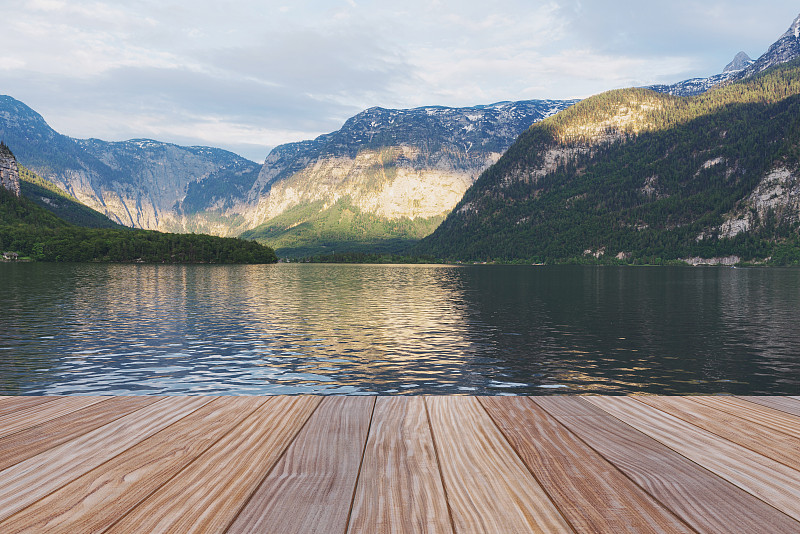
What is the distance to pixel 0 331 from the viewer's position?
114ft

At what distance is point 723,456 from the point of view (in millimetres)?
3977

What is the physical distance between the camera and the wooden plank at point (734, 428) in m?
4.10

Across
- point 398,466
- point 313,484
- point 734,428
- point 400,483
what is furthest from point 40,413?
point 734,428

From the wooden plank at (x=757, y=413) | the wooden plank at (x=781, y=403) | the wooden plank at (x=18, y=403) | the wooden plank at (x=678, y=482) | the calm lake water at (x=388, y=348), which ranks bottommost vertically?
the calm lake water at (x=388, y=348)

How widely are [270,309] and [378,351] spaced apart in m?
25.5

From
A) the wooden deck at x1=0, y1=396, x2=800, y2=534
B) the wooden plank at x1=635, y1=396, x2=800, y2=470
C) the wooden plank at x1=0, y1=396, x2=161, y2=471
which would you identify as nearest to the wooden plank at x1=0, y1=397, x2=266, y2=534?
the wooden deck at x1=0, y1=396, x2=800, y2=534

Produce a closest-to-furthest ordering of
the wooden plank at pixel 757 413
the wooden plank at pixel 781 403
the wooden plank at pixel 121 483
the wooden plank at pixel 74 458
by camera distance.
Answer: the wooden plank at pixel 121 483, the wooden plank at pixel 74 458, the wooden plank at pixel 757 413, the wooden plank at pixel 781 403

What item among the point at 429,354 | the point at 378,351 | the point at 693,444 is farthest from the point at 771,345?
the point at 693,444

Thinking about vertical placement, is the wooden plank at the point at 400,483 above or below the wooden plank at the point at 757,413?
above

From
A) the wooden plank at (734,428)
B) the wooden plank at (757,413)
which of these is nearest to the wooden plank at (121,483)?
the wooden plank at (734,428)

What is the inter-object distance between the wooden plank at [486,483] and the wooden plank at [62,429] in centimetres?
339

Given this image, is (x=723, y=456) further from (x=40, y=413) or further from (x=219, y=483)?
(x=40, y=413)

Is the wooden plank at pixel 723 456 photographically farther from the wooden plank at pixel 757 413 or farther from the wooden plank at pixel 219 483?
the wooden plank at pixel 219 483

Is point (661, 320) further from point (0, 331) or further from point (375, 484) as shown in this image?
point (0, 331)
